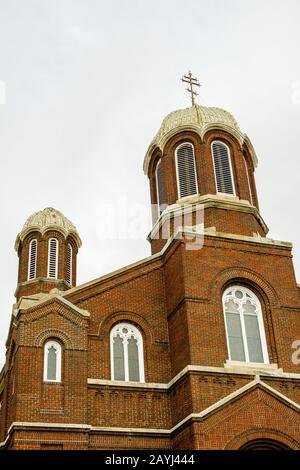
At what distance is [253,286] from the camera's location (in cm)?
2212

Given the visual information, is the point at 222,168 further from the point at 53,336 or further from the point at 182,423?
the point at 182,423

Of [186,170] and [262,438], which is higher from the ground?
[186,170]

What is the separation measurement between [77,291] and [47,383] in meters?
3.40

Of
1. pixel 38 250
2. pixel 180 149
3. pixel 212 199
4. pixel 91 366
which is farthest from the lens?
pixel 38 250

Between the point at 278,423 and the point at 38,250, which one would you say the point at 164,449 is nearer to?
the point at 278,423

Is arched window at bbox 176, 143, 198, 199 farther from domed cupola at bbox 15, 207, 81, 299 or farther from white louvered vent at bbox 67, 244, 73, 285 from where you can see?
white louvered vent at bbox 67, 244, 73, 285

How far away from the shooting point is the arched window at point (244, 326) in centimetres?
2092

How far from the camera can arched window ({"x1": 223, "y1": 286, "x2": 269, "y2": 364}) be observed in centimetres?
2092

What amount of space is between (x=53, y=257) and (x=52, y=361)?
13.0 m

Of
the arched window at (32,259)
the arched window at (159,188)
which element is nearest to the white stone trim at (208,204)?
the arched window at (159,188)

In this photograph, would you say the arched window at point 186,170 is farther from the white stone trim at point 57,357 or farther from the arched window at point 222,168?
the white stone trim at point 57,357

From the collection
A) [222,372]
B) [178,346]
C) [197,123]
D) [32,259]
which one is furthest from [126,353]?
[32,259]

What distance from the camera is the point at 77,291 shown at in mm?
22031
